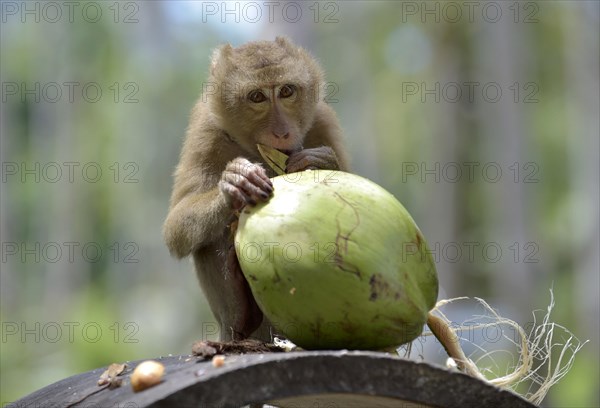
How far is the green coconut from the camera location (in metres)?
3.05

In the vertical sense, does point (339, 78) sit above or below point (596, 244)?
above

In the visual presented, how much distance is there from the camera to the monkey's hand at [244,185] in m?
3.46

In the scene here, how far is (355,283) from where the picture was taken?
304 cm

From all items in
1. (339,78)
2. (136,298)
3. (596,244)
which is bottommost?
(136,298)

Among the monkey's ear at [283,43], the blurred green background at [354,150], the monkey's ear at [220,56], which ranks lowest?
the blurred green background at [354,150]

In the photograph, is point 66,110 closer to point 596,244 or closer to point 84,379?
point 596,244

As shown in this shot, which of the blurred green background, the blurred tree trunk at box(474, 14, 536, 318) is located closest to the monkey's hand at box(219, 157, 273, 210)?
the blurred green background

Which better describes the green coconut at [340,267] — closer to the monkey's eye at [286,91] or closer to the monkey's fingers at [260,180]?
the monkey's fingers at [260,180]

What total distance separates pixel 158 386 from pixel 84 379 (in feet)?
3.45

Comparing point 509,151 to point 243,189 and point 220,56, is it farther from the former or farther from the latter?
point 243,189

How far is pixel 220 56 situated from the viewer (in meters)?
5.83

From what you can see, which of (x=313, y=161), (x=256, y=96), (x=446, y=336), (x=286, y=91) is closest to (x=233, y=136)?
(x=256, y=96)

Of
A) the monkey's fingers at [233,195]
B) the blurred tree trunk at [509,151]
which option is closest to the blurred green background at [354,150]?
the blurred tree trunk at [509,151]

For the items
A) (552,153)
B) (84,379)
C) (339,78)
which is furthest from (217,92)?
(339,78)
